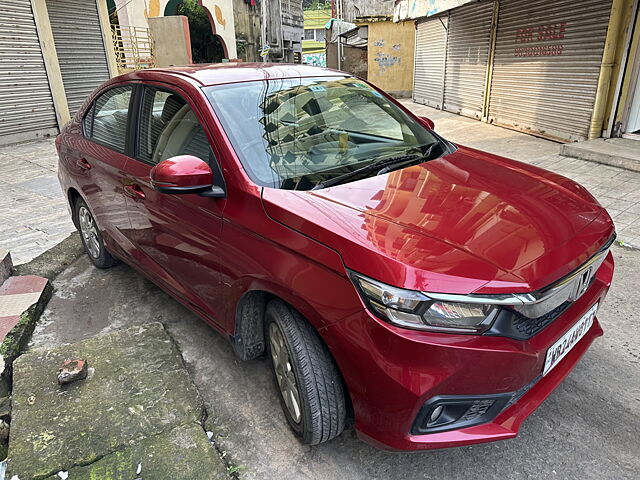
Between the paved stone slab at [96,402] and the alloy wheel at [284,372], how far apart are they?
1.64 ft

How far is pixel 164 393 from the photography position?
2576 millimetres

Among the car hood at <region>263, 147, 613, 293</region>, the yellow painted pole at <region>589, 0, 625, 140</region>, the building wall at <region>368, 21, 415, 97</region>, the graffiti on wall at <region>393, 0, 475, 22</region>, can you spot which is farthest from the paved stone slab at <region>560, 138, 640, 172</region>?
the building wall at <region>368, 21, 415, 97</region>

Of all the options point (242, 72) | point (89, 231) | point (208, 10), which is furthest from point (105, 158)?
point (208, 10)

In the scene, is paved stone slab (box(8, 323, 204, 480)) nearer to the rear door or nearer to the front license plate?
the rear door

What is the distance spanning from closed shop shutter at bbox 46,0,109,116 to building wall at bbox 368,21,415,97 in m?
10.2

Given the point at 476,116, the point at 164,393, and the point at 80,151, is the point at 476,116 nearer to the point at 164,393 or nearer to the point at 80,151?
the point at 80,151

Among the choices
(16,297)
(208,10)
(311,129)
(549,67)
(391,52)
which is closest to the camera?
(311,129)

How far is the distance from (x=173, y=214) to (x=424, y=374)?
169 cm

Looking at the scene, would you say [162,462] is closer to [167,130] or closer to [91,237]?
[167,130]

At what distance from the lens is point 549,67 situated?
28.9 ft

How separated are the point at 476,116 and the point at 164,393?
11203 mm

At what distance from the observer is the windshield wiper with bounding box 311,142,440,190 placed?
7.54ft

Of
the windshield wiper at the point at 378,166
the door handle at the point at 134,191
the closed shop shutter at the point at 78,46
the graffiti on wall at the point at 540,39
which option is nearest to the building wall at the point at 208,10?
the closed shop shutter at the point at 78,46

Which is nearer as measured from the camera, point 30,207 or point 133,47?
point 30,207
